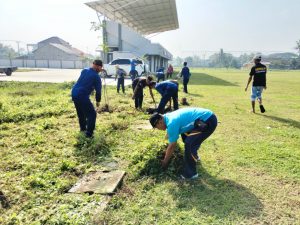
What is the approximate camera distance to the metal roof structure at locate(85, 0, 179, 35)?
29.2m

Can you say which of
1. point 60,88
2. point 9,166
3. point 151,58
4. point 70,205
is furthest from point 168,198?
point 151,58

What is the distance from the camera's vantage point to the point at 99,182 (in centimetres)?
416

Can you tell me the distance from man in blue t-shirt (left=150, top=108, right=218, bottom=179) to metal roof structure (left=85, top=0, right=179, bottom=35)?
26607 mm

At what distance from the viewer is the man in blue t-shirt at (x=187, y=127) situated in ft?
12.9

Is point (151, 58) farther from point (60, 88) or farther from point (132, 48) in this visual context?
point (60, 88)

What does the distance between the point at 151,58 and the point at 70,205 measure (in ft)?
120

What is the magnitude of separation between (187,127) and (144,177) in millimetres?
1038

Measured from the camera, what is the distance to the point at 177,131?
390 cm

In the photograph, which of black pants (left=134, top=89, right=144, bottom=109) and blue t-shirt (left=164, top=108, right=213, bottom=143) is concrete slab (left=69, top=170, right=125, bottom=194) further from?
black pants (left=134, top=89, right=144, bottom=109)

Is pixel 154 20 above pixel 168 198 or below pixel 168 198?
above

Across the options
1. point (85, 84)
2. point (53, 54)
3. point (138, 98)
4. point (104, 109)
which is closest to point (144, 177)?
point (85, 84)

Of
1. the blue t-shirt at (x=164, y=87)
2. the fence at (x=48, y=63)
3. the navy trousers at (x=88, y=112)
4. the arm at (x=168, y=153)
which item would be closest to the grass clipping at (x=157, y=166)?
the arm at (x=168, y=153)

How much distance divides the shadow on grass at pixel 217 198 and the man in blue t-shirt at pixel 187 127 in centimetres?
29

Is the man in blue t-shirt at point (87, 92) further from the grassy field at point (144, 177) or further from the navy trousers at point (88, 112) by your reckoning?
the grassy field at point (144, 177)
